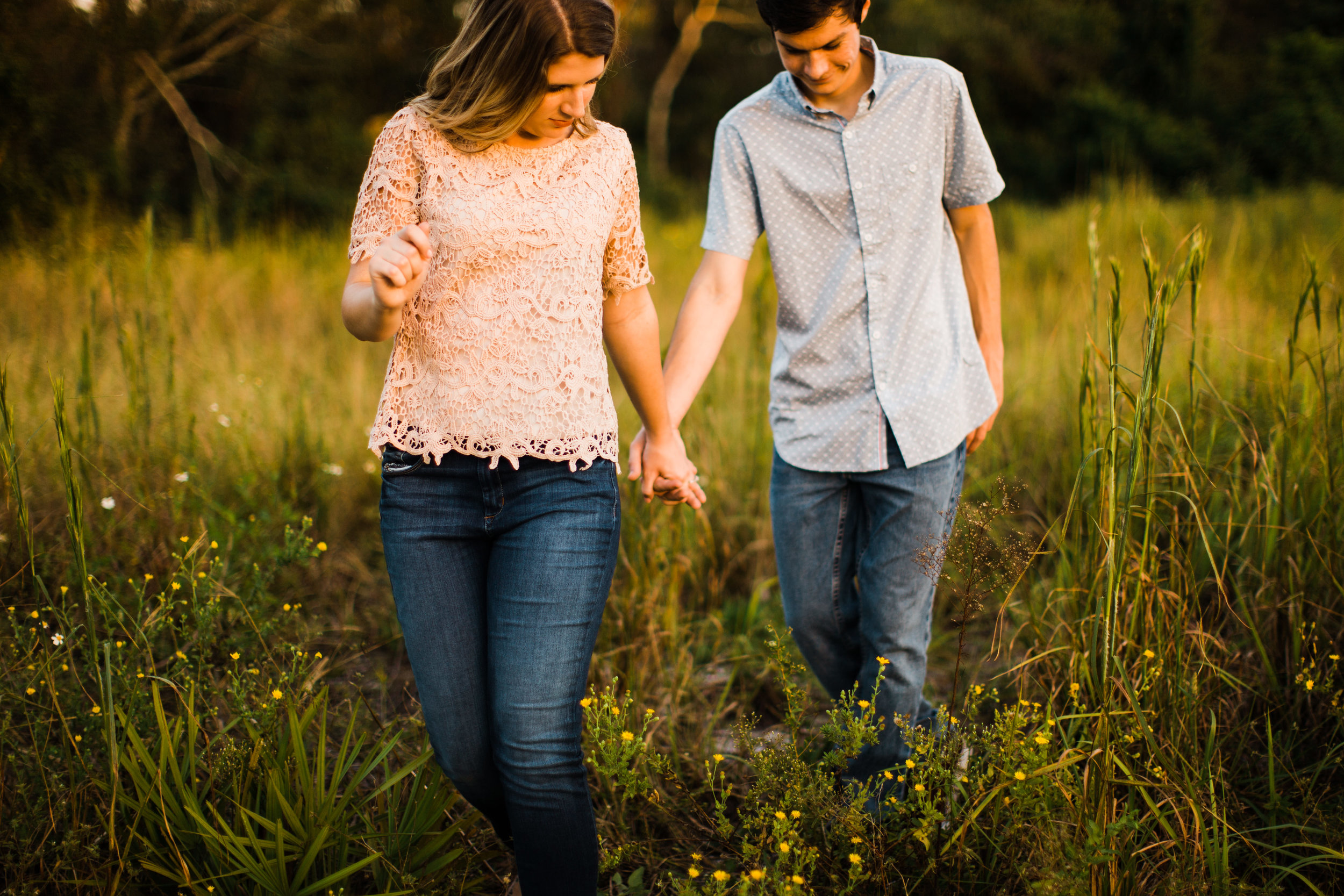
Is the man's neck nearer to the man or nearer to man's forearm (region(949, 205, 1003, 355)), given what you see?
the man

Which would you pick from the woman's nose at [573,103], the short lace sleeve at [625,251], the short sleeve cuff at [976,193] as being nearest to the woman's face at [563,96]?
the woman's nose at [573,103]

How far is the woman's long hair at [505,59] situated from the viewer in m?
1.59

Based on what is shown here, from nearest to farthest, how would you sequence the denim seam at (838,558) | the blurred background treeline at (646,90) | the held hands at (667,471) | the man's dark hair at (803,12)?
the man's dark hair at (803,12) → the held hands at (667,471) → the denim seam at (838,558) → the blurred background treeline at (646,90)

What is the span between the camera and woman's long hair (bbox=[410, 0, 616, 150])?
159 cm

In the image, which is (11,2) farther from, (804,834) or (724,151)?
(804,834)

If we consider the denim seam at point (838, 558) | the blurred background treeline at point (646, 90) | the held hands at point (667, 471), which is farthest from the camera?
the blurred background treeline at point (646, 90)

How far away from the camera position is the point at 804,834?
1.76 metres

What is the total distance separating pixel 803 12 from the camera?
1.81 m

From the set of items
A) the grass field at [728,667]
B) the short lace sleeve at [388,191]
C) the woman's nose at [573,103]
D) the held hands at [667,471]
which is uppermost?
the woman's nose at [573,103]

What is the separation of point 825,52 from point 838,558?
3.74ft

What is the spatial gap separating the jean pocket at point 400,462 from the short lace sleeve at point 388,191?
36 centimetres

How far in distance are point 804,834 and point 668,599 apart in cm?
103

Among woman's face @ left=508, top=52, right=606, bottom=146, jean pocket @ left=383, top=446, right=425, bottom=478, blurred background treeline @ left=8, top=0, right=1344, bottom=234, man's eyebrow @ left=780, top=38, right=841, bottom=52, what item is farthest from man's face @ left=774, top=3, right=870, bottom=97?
jean pocket @ left=383, top=446, right=425, bottom=478

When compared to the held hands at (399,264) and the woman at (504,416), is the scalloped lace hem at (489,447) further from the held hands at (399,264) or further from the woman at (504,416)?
the held hands at (399,264)
